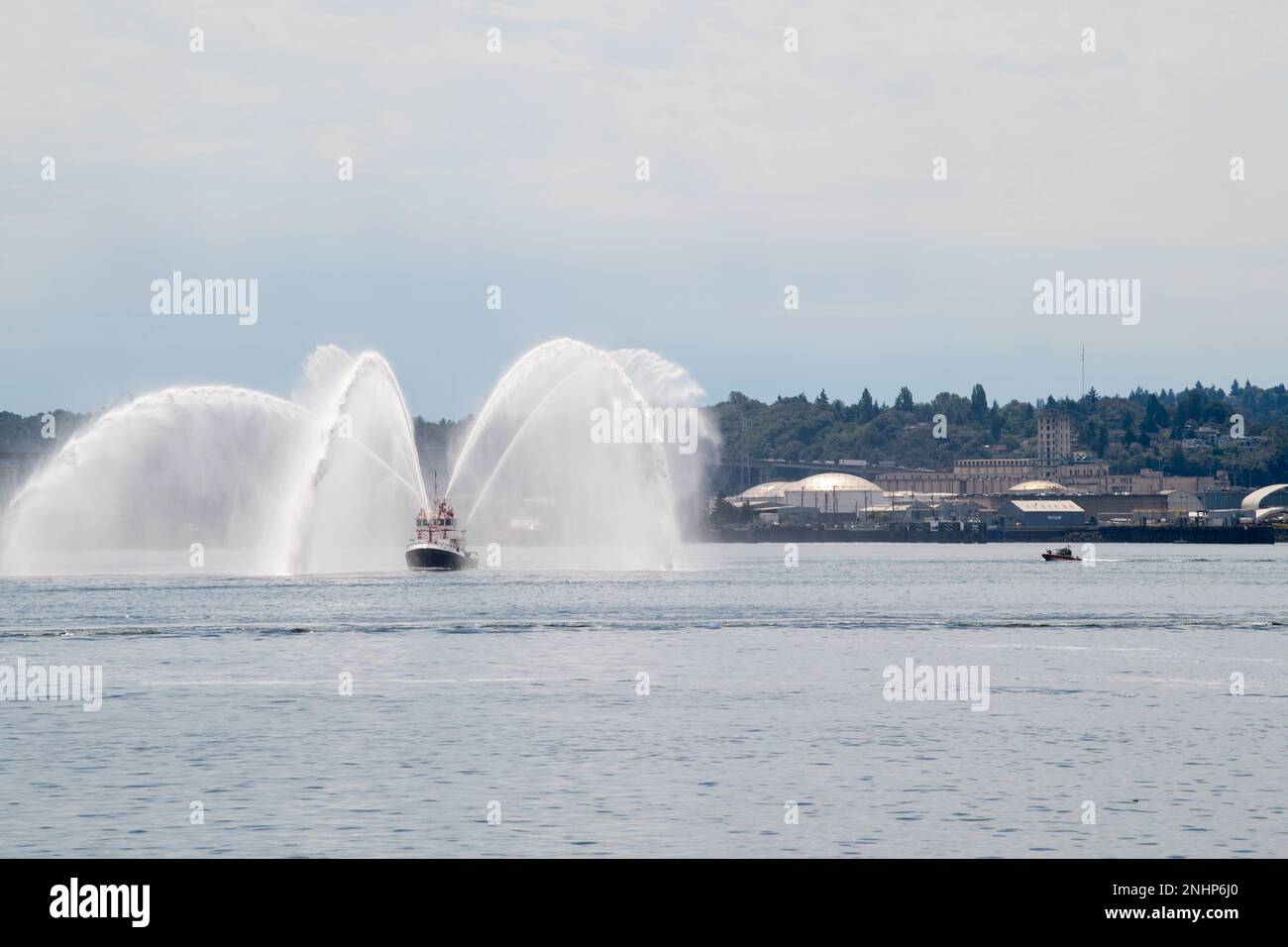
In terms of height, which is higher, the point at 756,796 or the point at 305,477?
the point at 305,477

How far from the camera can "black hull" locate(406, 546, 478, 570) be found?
116250 mm

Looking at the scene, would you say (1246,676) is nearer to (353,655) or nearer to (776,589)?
(353,655)

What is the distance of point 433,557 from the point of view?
117 meters

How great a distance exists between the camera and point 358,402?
95.2m

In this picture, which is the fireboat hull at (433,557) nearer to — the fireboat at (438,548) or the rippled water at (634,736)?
the fireboat at (438,548)

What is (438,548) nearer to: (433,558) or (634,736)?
(433,558)

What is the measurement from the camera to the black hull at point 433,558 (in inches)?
4577

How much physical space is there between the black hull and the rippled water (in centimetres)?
2907

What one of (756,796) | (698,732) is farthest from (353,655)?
(756,796)

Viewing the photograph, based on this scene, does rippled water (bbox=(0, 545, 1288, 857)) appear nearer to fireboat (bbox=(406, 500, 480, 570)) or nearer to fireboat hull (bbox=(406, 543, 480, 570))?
fireboat (bbox=(406, 500, 480, 570))
